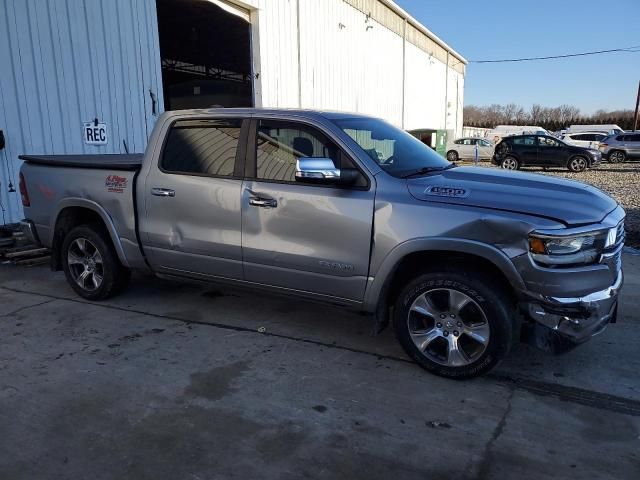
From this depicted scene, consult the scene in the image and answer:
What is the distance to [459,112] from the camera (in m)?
40.1

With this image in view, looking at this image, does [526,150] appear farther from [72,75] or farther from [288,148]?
[288,148]

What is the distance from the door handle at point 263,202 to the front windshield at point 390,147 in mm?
791

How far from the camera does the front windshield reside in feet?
13.1

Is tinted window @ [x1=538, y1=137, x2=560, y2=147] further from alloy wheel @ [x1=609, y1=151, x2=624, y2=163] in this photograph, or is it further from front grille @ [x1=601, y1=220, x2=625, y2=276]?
front grille @ [x1=601, y1=220, x2=625, y2=276]

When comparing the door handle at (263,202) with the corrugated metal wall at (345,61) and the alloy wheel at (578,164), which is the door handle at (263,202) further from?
the alloy wheel at (578,164)

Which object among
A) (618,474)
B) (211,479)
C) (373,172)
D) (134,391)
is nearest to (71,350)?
(134,391)

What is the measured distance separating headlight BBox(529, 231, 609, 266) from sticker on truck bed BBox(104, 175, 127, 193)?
11.7 ft

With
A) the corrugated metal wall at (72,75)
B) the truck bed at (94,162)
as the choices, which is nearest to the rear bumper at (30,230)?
the truck bed at (94,162)

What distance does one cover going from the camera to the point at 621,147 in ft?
85.6

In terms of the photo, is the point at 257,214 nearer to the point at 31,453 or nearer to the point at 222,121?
the point at 222,121

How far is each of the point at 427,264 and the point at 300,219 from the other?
3.29 ft

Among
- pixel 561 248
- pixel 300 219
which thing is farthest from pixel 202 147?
pixel 561 248

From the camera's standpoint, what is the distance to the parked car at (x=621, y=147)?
2580cm

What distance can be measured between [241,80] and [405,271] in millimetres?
27262
